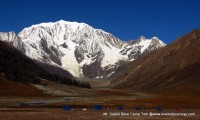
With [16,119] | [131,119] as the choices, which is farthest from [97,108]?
[16,119]

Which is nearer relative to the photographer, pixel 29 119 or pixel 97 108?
pixel 29 119

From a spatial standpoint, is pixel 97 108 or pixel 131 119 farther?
pixel 97 108

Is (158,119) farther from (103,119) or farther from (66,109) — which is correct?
(66,109)

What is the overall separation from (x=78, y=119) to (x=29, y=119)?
7451mm

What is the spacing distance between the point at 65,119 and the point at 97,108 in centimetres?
3575

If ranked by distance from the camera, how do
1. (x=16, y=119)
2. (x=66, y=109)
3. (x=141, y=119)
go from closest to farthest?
(x=16, y=119) < (x=141, y=119) < (x=66, y=109)

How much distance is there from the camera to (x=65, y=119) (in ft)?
219

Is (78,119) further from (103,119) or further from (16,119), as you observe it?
(16,119)

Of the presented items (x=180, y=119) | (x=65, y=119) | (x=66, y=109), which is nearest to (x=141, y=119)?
(x=180, y=119)

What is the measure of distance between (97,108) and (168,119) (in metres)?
33.9

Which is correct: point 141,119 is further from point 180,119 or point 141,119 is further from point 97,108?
point 97,108

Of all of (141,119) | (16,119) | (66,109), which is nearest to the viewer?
(16,119)

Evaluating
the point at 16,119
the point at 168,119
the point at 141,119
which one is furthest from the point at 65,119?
the point at 168,119

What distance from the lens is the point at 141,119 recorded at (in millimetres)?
69500
